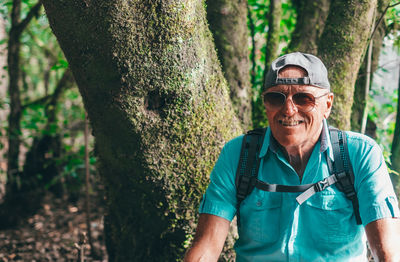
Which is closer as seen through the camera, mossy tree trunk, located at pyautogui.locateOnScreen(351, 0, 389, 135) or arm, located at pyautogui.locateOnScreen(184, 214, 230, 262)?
arm, located at pyautogui.locateOnScreen(184, 214, 230, 262)

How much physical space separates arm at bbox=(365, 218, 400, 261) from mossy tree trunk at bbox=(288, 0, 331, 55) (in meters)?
2.03

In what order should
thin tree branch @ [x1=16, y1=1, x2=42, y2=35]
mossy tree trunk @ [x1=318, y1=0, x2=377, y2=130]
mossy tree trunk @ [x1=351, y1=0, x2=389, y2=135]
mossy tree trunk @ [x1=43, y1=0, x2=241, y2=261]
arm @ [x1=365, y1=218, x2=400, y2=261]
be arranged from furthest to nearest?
1. thin tree branch @ [x1=16, y1=1, x2=42, y2=35]
2. mossy tree trunk @ [x1=351, y1=0, x2=389, y2=135]
3. mossy tree trunk @ [x1=318, y1=0, x2=377, y2=130]
4. mossy tree trunk @ [x1=43, y1=0, x2=241, y2=261]
5. arm @ [x1=365, y1=218, x2=400, y2=261]

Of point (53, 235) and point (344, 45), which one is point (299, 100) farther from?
point (53, 235)

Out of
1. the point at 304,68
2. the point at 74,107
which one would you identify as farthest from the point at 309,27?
the point at 74,107

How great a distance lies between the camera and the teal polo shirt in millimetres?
2129

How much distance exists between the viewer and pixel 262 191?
7.40ft

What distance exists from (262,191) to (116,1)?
1458 millimetres

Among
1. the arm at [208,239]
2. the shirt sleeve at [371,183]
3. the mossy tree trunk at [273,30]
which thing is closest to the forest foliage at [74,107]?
the mossy tree trunk at [273,30]

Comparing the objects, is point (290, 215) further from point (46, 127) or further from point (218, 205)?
point (46, 127)

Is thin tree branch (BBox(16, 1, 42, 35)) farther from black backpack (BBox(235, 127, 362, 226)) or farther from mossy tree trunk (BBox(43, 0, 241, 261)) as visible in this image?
black backpack (BBox(235, 127, 362, 226))

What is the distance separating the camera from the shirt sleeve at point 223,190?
227cm

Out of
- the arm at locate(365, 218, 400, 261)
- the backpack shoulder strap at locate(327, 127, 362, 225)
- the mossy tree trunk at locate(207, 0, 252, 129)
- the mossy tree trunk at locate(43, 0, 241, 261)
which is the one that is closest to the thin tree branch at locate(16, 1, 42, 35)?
the mossy tree trunk at locate(207, 0, 252, 129)

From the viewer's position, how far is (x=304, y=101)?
7.33 feet

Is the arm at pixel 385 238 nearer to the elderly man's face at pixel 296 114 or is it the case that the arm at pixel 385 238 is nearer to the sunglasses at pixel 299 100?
the elderly man's face at pixel 296 114
